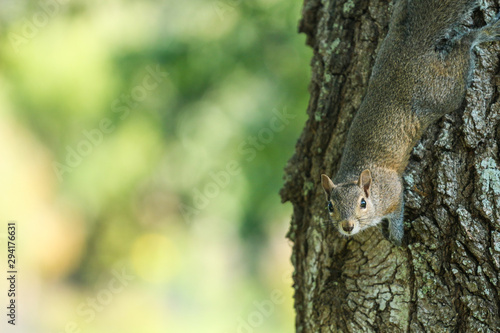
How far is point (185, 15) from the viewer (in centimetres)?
464

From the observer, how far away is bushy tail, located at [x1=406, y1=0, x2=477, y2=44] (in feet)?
6.34

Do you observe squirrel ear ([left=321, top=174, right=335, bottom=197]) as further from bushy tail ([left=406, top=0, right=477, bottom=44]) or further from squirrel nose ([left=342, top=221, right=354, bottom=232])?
bushy tail ([left=406, top=0, right=477, bottom=44])

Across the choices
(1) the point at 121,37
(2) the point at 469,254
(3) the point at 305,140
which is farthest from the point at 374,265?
(1) the point at 121,37

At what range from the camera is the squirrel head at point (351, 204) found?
1.93 meters

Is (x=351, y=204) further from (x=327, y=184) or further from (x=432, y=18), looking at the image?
(x=432, y=18)

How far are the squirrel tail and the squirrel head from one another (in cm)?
57

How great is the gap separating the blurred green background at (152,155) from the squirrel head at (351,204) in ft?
7.95

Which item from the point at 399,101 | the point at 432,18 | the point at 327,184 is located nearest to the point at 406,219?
the point at 327,184

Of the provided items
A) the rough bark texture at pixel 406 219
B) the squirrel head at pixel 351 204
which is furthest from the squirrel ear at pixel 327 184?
the rough bark texture at pixel 406 219

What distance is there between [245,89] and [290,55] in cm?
50

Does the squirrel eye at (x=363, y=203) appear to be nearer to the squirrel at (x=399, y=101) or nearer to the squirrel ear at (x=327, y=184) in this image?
the squirrel at (x=399, y=101)

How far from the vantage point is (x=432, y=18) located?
1980 mm

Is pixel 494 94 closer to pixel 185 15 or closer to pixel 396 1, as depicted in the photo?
pixel 396 1

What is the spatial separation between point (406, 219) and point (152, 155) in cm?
364
